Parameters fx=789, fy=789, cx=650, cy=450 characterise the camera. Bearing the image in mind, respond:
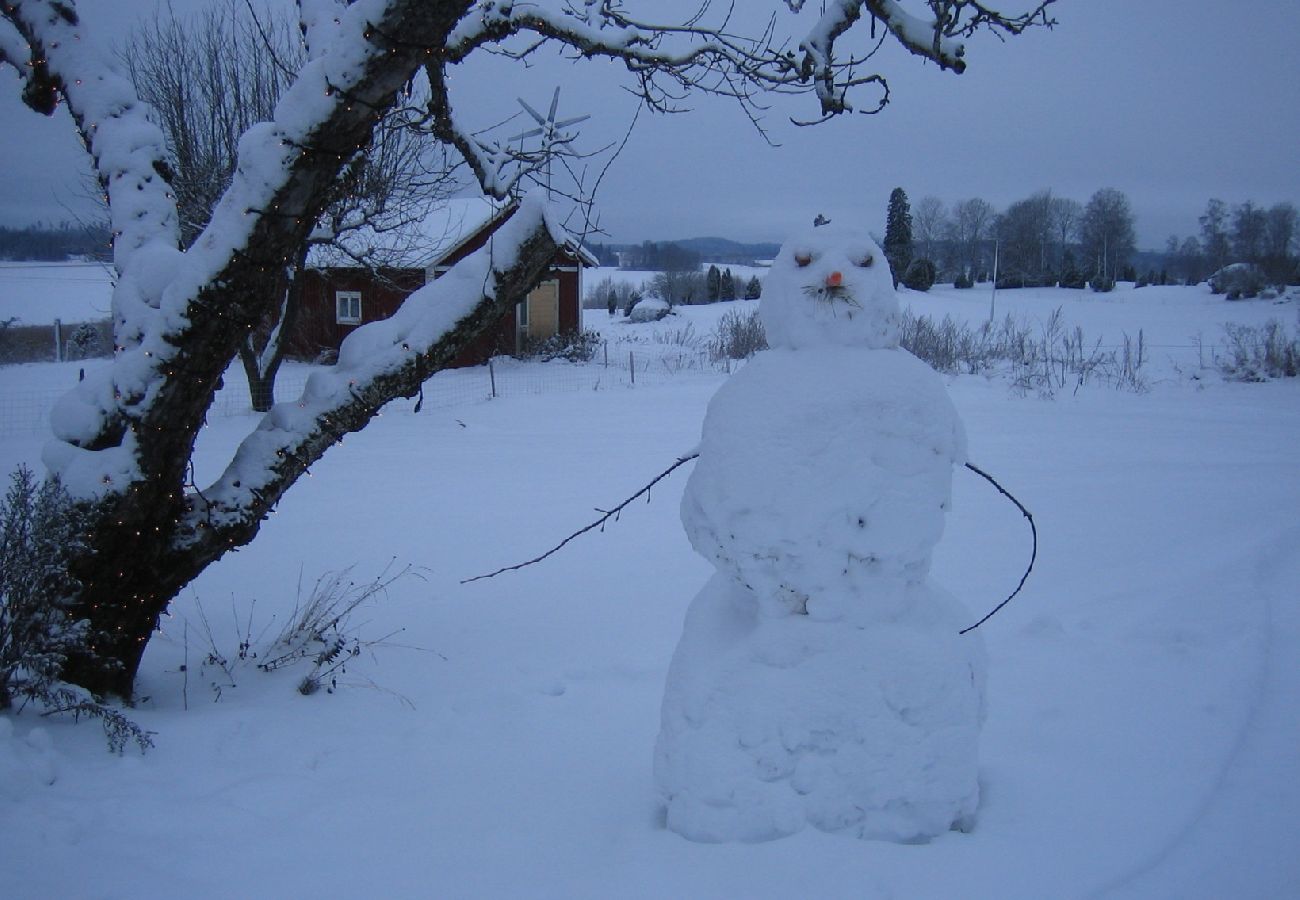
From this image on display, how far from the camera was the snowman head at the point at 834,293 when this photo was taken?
2.59 metres

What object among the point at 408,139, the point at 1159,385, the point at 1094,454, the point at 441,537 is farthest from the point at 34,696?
the point at 1159,385

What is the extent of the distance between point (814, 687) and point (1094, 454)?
27.0ft

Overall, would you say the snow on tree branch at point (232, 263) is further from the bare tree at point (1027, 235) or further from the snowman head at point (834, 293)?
the bare tree at point (1027, 235)

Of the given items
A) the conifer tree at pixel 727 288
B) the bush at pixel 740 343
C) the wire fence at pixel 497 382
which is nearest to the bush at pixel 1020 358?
the bush at pixel 740 343

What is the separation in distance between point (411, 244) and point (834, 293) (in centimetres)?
1275

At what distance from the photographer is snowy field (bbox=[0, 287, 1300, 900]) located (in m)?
2.46

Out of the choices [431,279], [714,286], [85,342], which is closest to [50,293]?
[85,342]

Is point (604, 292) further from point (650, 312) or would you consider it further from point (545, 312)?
point (545, 312)

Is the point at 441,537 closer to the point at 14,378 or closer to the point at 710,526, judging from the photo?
the point at 710,526

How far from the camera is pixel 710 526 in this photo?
2.59 meters

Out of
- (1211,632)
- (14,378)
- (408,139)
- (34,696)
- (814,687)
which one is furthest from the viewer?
(14,378)

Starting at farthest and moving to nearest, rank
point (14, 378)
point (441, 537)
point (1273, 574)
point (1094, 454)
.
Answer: point (14, 378), point (1094, 454), point (441, 537), point (1273, 574)

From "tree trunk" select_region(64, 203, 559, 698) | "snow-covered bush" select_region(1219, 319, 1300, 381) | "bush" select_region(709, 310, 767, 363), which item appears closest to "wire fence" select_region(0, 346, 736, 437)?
"bush" select_region(709, 310, 767, 363)

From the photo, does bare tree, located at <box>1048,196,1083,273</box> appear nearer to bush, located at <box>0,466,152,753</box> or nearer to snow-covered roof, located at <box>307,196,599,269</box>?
snow-covered roof, located at <box>307,196,599,269</box>
